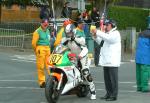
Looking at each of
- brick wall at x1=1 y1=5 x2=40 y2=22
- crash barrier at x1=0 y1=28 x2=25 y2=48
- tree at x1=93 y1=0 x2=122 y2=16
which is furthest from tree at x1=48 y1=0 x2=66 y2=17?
brick wall at x1=1 y1=5 x2=40 y2=22

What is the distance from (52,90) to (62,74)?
453 millimetres

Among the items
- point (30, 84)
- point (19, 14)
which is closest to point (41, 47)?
point (30, 84)

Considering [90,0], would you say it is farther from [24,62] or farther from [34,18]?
[34,18]

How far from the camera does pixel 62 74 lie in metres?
12.2

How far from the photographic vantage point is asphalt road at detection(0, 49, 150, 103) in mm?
12961

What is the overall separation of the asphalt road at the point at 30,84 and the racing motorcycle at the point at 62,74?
21.5 inches

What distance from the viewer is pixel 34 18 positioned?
193 ft

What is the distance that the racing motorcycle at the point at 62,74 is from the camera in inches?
471

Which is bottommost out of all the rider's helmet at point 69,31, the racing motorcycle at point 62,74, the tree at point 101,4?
the racing motorcycle at point 62,74

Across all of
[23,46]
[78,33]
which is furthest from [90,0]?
[78,33]

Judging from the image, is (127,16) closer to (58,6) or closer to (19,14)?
(58,6)

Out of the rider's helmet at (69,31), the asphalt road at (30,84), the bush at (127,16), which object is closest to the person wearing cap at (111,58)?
the asphalt road at (30,84)

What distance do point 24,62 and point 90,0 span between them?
49.0ft

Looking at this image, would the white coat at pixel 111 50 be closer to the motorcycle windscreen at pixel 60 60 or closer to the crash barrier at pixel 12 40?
the motorcycle windscreen at pixel 60 60
